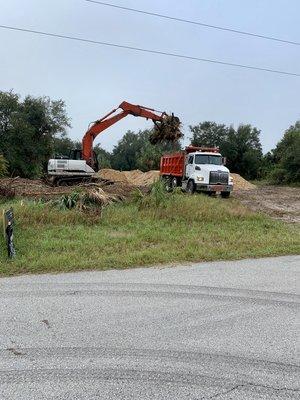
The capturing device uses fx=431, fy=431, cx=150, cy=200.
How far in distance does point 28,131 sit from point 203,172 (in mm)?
26439

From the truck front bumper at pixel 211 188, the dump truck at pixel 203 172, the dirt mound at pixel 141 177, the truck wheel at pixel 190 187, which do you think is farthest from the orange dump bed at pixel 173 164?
the dirt mound at pixel 141 177

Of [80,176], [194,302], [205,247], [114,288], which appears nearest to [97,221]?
[205,247]

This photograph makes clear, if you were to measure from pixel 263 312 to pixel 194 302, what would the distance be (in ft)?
2.96

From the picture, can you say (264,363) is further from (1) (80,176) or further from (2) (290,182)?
(2) (290,182)

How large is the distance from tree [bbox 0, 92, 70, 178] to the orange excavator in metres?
20.4

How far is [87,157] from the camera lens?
25.0 meters

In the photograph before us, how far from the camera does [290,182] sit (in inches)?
1870

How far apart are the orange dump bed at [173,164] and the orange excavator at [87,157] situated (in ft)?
11.9

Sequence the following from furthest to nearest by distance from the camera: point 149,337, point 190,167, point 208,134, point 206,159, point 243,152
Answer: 1. point 208,134
2. point 243,152
3. point 190,167
4. point 206,159
5. point 149,337

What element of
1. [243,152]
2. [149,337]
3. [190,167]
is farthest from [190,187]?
[243,152]

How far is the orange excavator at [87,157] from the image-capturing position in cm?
2402

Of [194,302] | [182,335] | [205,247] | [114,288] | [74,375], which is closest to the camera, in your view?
[74,375]

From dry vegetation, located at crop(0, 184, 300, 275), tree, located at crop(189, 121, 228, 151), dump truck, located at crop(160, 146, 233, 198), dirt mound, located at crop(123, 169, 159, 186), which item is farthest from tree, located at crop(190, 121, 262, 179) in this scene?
dry vegetation, located at crop(0, 184, 300, 275)

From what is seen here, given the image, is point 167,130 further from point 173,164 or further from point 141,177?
point 141,177
